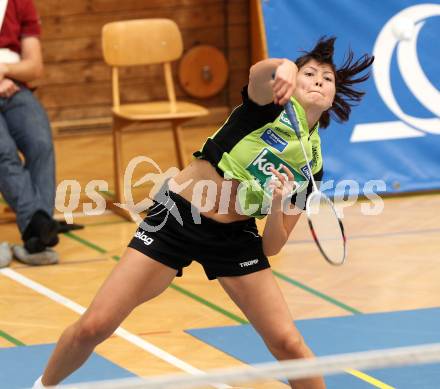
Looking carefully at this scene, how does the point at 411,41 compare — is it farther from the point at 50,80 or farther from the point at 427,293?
the point at 50,80

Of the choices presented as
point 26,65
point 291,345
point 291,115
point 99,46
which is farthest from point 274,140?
point 99,46

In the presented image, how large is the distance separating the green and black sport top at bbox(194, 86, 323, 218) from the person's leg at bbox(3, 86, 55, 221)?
3.16 meters

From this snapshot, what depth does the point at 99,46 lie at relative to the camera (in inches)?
405

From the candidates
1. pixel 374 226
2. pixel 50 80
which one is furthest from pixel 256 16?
pixel 374 226

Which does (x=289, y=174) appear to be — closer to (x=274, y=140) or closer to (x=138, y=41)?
(x=274, y=140)

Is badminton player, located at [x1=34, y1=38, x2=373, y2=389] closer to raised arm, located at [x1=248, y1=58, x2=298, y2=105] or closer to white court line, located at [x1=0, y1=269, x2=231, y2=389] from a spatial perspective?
raised arm, located at [x1=248, y1=58, x2=298, y2=105]

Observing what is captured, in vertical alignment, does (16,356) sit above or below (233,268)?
below

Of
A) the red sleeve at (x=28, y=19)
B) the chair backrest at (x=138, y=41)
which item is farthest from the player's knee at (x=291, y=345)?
the chair backrest at (x=138, y=41)

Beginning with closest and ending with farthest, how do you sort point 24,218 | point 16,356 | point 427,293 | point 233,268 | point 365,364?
1. point 365,364
2. point 233,268
3. point 16,356
4. point 427,293
5. point 24,218

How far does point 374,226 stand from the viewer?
25.3 ft

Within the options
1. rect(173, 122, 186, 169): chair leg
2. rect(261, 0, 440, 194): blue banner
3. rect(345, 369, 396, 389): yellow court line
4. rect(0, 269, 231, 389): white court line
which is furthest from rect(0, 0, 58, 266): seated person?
rect(345, 369, 396, 389): yellow court line

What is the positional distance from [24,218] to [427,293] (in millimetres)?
2591

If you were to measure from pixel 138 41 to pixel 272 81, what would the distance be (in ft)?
14.9

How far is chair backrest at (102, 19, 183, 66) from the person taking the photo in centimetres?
826
